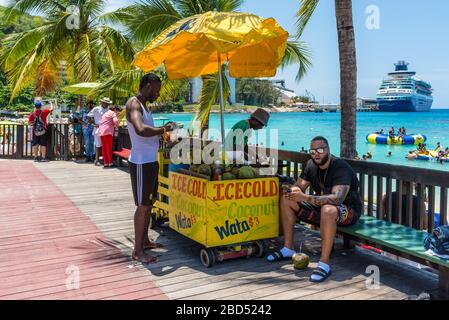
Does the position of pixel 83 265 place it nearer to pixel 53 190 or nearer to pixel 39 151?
pixel 53 190

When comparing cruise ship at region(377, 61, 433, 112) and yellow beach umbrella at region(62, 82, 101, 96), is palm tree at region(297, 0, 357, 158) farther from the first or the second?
cruise ship at region(377, 61, 433, 112)

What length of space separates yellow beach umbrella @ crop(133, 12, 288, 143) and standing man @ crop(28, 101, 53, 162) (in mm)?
8421

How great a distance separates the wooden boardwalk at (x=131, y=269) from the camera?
3916 mm

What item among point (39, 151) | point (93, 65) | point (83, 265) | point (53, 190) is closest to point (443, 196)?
point (83, 265)

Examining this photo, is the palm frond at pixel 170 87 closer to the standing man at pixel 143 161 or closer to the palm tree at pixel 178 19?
the palm tree at pixel 178 19

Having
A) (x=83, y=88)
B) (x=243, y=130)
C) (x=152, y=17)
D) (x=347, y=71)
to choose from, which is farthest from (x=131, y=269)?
(x=83, y=88)

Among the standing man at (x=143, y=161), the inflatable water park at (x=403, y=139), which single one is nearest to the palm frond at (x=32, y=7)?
the standing man at (x=143, y=161)

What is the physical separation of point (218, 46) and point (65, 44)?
13903 millimetres

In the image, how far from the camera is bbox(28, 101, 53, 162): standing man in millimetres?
13242

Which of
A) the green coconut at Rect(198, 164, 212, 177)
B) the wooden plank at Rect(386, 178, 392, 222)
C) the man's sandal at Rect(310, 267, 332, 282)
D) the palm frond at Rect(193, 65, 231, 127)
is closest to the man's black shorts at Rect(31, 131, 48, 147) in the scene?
the palm frond at Rect(193, 65, 231, 127)

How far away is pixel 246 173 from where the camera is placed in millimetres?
4805

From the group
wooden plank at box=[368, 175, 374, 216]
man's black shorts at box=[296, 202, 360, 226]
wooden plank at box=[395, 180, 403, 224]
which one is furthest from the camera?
wooden plank at box=[368, 175, 374, 216]

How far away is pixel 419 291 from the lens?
13.0 ft

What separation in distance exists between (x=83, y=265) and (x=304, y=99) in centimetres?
18360
